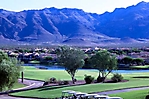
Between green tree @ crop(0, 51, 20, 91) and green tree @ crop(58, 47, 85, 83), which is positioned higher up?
green tree @ crop(58, 47, 85, 83)

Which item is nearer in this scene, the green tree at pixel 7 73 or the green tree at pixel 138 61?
the green tree at pixel 7 73

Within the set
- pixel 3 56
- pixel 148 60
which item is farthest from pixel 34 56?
pixel 3 56

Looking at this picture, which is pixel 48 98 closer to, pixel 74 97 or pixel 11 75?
pixel 11 75

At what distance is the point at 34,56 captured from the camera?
188000mm

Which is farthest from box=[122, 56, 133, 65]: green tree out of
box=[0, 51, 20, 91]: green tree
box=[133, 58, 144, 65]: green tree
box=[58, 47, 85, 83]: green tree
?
box=[0, 51, 20, 91]: green tree

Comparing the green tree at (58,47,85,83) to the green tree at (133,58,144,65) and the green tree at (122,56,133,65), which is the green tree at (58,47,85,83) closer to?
the green tree at (122,56,133,65)

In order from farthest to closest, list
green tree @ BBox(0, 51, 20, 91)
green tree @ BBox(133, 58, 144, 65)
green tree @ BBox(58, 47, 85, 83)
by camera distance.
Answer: green tree @ BBox(133, 58, 144, 65), green tree @ BBox(58, 47, 85, 83), green tree @ BBox(0, 51, 20, 91)

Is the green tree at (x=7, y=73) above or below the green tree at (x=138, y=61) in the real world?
below

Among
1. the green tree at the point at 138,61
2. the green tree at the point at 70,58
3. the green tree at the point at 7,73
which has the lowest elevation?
the green tree at the point at 7,73

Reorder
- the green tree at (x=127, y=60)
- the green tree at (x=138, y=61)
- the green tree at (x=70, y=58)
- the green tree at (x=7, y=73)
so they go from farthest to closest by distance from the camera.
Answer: the green tree at (x=127, y=60) < the green tree at (x=138, y=61) < the green tree at (x=70, y=58) < the green tree at (x=7, y=73)

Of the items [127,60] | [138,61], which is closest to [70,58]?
[127,60]

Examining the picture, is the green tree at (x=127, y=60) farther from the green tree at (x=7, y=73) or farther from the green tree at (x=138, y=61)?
the green tree at (x=7, y=73)

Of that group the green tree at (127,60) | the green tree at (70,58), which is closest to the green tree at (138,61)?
the green tree at (127,60)

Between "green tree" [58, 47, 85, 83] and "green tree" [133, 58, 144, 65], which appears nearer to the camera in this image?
"green tree" [58, 47, 85, 83]
